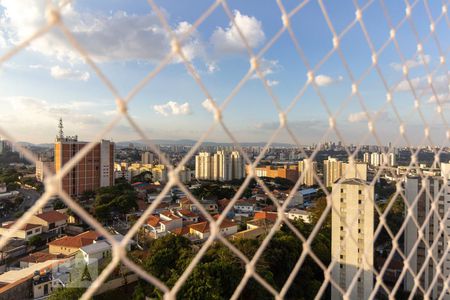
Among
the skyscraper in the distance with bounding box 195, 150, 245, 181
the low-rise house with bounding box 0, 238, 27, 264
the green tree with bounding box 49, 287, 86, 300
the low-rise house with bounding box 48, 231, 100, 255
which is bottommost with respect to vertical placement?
the low-rise house with bounding box 0, 238, 27, 264

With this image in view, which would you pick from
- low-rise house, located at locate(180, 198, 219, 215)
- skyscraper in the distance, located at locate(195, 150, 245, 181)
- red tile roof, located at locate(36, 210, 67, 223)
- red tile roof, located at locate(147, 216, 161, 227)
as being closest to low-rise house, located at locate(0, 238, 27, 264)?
red tile roof, located at locate(36, 210, 67, 223)

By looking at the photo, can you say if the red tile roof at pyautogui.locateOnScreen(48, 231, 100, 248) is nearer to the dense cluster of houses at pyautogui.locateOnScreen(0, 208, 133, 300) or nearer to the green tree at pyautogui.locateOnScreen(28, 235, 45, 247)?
the dense cluster of houses at pyautogui.locateOnScreen(0, 208, 133, 300)

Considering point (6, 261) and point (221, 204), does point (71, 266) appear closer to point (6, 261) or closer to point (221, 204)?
point (6, 261)

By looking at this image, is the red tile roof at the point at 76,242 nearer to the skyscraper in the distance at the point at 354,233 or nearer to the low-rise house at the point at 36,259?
the low-rise house at the point at 36,259

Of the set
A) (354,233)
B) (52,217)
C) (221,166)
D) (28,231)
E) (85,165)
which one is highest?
(85,165)

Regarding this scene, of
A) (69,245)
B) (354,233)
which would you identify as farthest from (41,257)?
(354,233)

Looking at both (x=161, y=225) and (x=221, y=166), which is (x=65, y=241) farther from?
(x=221, y=166)
